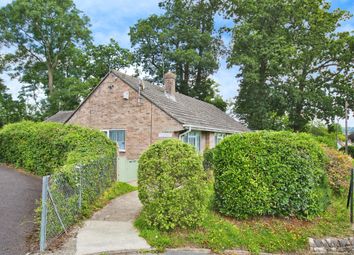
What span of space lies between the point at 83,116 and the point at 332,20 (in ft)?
90.8

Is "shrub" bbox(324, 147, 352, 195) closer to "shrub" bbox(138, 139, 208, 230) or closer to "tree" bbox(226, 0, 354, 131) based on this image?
"shrub" bbox(138, 139, 208, 230)

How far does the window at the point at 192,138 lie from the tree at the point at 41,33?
80.6 ft

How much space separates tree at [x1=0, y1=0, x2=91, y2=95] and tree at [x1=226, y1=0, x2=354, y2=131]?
65.6 feet

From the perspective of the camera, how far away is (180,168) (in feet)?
21.6

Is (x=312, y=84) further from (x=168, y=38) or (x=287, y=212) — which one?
(x=287, y=212)

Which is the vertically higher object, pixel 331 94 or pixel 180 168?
pixel 331 94

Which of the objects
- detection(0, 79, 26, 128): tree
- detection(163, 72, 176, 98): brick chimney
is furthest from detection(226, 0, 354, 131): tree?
detection(0, 79, 26, 128): tree

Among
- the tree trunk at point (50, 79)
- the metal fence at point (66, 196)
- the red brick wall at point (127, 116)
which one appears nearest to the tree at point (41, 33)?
the tree trunk at point (50, 79)

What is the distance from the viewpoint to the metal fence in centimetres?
567

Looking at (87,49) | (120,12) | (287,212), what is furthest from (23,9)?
(287,212)

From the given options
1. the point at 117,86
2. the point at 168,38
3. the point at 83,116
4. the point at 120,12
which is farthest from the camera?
the point at 168,38

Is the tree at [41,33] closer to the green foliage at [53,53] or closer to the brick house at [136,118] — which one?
the green foliage at [53,53]

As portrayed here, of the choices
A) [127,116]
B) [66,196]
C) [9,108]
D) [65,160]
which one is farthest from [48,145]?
[9,108]

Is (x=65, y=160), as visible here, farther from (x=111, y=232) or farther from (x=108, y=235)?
(x=108, y=235)
